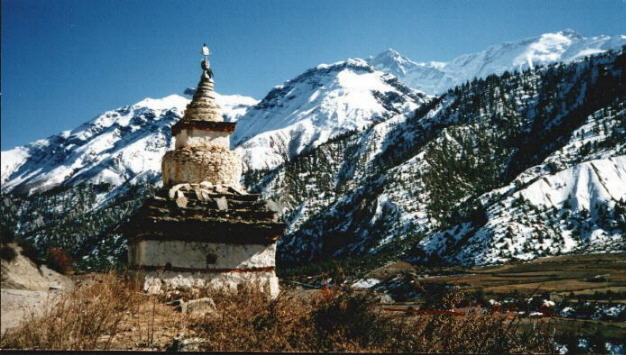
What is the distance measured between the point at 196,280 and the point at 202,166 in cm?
377

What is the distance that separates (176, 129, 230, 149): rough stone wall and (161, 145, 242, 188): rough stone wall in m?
0.26

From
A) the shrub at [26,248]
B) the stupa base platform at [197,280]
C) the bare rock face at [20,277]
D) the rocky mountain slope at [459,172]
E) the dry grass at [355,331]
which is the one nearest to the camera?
the dry grass at [355,331]

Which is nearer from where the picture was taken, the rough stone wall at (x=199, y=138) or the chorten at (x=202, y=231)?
the chorten at (x=202, y=231)

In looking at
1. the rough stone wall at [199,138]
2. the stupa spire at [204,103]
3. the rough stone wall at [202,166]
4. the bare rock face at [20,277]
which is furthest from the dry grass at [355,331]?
the stupa spire at [204,103]

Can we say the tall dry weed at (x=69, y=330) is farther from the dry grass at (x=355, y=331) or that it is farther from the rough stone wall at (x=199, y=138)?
the rough stone wall at (x=199, y=138)

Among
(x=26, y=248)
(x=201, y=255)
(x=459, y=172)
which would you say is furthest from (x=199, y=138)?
(x=459, y=172)

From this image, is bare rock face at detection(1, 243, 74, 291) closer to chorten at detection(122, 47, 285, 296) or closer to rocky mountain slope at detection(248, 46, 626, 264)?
chorten at detection(122, 47, 285, 296)

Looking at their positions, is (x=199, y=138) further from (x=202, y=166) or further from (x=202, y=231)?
(x=202, y=231)

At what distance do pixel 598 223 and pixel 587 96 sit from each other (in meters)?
112

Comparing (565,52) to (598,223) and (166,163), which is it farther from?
(166,163)

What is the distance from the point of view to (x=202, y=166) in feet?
53.5

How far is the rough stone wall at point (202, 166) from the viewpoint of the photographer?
16.3 m

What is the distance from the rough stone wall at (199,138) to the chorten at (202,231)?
232 millimetres

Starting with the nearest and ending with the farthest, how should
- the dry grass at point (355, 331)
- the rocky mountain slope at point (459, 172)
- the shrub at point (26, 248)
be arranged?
the dry grass at point (355, 331) < the shrub at point (26, 248) < the rocky mountain slope at point (459, 172)
